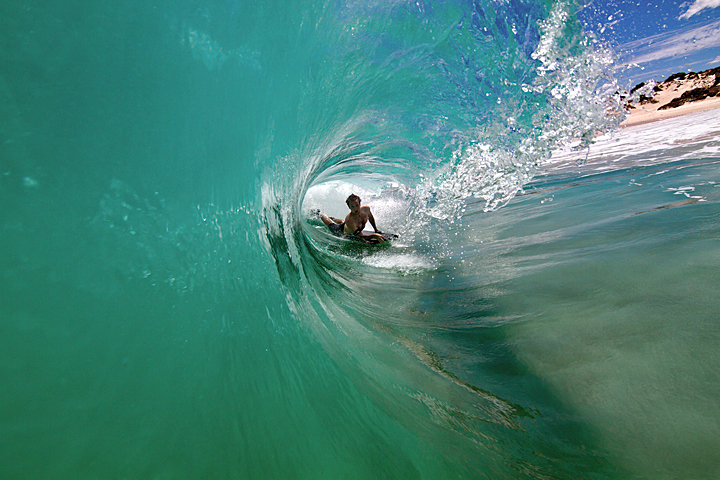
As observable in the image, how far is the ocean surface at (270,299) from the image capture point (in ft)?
4.39

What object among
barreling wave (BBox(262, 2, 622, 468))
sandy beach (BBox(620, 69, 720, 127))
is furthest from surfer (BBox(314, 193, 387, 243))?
sandy beach (BBox(620, 69, 720, 127))

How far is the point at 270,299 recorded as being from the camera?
269 centimetres

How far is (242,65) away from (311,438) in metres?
2.43

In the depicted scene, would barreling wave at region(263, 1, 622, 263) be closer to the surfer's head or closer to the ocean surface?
the ocean surface

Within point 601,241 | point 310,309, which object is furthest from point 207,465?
point 601,241

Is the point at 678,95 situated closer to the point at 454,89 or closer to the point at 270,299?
the point at 454,89

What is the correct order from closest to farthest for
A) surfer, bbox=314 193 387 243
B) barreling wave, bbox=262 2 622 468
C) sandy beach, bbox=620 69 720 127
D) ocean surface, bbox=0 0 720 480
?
ocean surface, bbox=0 0 720 480, barreling wave, bbox=262 2 622 468, surfer, bbox=314 193 387 243, sandy beach, bbox=620 69 720 127

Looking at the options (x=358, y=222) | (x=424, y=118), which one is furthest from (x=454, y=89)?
(x=358, y=222)

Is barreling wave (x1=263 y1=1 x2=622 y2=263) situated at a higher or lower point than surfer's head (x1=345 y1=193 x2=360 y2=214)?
higher

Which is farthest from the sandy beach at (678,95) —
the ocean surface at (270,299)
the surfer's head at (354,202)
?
the ocean surface at (270,299)

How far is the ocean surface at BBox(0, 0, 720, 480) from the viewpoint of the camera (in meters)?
1.34

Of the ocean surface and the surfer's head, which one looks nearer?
the ocean surface

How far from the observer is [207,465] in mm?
1390

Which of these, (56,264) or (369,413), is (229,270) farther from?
(369,413)
